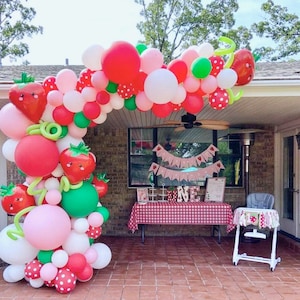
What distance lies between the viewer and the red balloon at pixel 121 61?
355 centimetres

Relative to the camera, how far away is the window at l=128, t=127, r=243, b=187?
7676 mm

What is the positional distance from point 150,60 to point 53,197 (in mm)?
1839

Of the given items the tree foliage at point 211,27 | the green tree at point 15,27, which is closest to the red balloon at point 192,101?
the tree foliage at point 211,27

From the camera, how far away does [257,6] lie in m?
19.3

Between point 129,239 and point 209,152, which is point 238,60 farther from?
point 129,239

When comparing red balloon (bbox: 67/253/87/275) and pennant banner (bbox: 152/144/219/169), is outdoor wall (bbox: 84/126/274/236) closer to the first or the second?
pennant banner (bbox: 152/144/219/169)

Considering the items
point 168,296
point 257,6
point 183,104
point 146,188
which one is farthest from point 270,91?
point 257,6

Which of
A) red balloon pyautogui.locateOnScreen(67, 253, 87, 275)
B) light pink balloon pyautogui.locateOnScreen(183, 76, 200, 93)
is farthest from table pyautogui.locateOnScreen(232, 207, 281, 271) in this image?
red balloon pyautogui.locateOnScreen(67, 253, 87, 275)

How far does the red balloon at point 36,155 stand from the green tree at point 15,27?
1680 cm

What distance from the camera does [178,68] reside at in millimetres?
3881

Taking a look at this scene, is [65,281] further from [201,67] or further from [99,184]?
Answer: [201,67]

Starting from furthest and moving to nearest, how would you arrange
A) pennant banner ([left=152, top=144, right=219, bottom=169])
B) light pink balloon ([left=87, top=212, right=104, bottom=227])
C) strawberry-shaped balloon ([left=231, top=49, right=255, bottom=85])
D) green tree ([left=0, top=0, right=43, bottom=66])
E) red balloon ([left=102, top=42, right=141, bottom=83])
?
green tree ([left=0, top=0, right=43, bottom=66])
pennant banner ([left=152, top=144, right=219, bottom=169])
light pink balloon ([left=87, top=212, right=104, bottom=227])
strawberry-shaped balloon ([left=231, top=49, right=255, bottom=85])
red balloon ([left=102, top=42, right=141, bottom=83])

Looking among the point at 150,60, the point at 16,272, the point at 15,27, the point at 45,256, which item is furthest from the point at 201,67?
the point at 15,27

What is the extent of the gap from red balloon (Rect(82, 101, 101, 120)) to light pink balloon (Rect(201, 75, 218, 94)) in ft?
3.86
